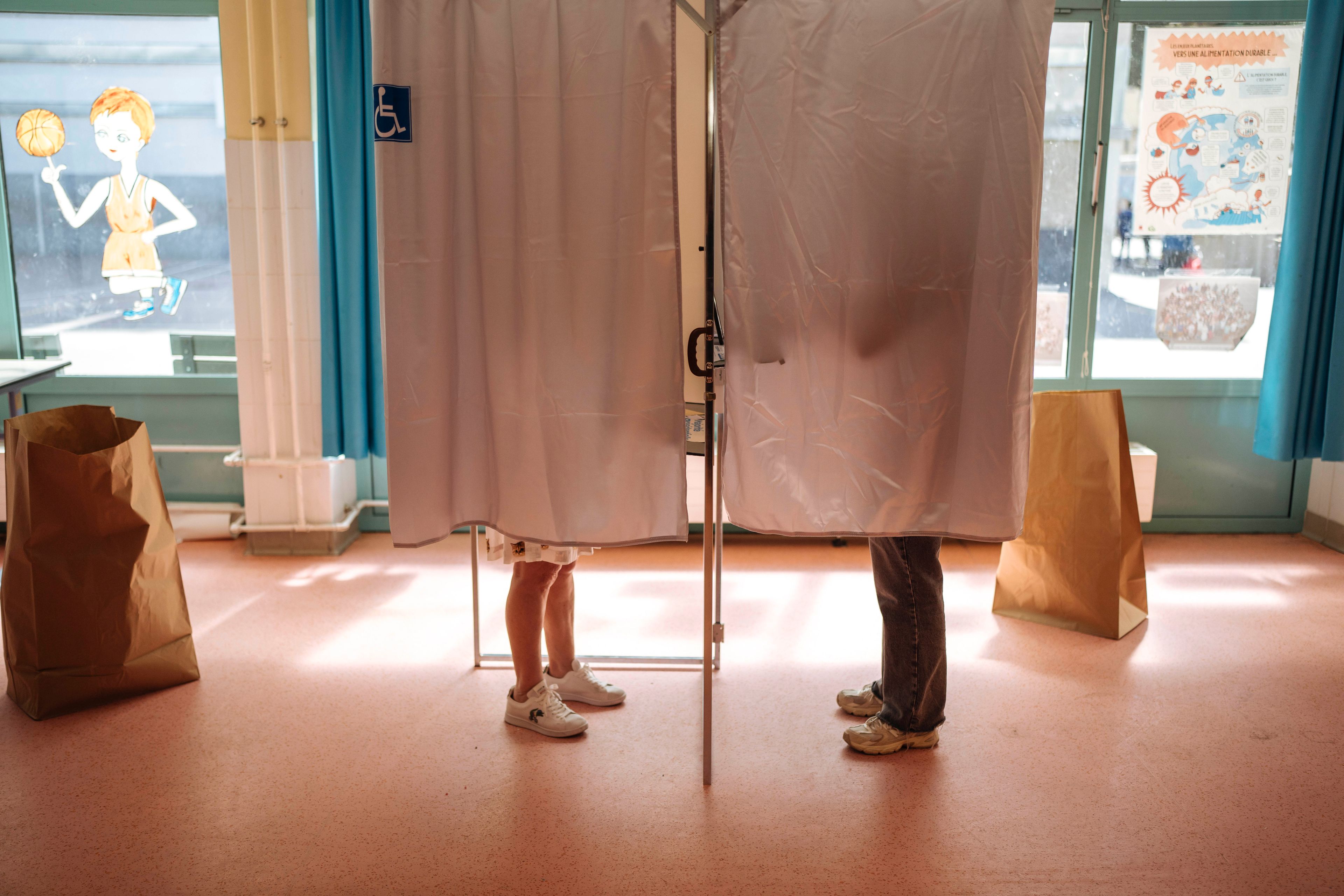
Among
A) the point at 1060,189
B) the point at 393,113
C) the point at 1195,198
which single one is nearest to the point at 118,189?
the point at 393,113

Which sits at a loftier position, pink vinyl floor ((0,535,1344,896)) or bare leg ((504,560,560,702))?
bare leg ((504,560,560,702))

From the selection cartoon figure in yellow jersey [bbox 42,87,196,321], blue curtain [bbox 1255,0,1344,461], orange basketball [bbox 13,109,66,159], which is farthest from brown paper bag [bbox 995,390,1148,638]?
orange basketball [bbox 13,109,66,159]

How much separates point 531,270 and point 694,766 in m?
1.10

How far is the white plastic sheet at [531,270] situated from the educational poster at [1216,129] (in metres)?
2.60

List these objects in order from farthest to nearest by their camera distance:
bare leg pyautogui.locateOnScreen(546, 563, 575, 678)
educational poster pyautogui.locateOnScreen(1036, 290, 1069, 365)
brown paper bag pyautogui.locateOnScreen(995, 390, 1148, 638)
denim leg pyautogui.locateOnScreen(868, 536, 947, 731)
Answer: educational poster pyautogui.locateOnScreen(1036, 290, 1069, 365) < brown paper bag pyautogui.locateOnScreen(995, 390, 1148, 638) < bare leg pyautogui.locateOnScreen(546, 563, 575, 678) < denim leg pyautogui.locateOnScreen(868, 536, 947, 731)

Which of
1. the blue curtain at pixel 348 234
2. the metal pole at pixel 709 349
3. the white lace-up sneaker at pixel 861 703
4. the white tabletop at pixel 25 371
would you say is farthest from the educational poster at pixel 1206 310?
the white tabletop at pixel 25 371

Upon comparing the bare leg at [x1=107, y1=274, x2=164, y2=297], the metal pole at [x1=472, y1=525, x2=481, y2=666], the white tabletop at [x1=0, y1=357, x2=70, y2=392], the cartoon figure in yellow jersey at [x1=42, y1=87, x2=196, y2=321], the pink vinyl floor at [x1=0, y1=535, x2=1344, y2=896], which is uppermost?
the cartoon figure in yellow jersey at [x1=42, y1=87, x2=196, y2=321]

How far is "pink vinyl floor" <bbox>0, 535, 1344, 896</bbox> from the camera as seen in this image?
1729 mm

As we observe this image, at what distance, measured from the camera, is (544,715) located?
2199 mm

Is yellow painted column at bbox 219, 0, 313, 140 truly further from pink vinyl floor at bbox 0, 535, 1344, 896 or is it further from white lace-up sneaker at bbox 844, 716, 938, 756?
white lace-up sneaker at bbox 844, 716, 938, 756

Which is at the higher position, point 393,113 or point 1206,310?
point 393,113

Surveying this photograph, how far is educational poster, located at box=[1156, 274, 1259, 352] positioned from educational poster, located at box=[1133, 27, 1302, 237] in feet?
0.62

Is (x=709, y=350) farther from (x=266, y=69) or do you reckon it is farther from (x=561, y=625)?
(x=266, y=69)

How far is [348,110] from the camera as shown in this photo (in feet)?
10.2
